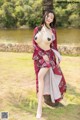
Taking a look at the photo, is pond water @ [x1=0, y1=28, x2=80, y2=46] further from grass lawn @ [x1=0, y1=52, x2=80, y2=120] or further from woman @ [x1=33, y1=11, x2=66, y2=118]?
woman @ [x1=33, y1=11, x2=66, y2=118]

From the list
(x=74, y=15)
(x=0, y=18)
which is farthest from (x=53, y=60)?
(x=0, y=18)

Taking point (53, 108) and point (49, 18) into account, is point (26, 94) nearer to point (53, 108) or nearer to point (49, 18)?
point (53, 108)

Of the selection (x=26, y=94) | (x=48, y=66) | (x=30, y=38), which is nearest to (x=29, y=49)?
(x=26, y=94)

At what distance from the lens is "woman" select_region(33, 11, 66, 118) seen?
493 cm

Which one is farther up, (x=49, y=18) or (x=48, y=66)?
(x=49, y=18)

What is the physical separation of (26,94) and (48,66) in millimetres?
1172

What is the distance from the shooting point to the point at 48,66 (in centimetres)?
495

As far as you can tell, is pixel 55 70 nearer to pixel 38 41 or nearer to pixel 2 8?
pixel 38 41

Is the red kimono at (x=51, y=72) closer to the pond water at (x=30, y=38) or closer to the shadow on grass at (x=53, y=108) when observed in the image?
the shadow on grass at (x=53, y=108)

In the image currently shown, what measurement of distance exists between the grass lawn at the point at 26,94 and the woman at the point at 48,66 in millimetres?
270

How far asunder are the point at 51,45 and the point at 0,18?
181 feet

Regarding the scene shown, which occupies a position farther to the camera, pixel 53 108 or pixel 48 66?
pixel 53 108

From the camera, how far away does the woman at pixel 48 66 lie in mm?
4930

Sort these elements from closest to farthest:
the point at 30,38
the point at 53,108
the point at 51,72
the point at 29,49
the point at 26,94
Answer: the point at 51,72 < the point at 53,108 < the point at 26,94 < the point at 29,49 < the point at 30,38
